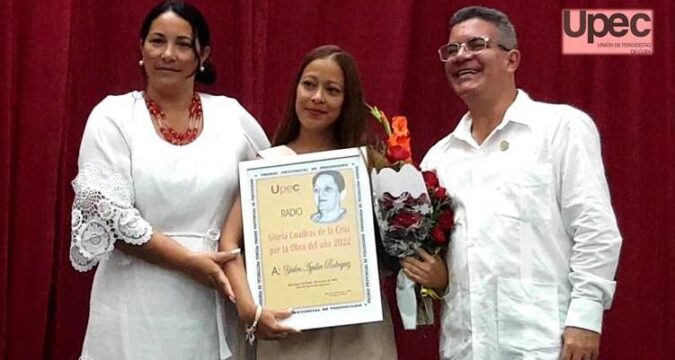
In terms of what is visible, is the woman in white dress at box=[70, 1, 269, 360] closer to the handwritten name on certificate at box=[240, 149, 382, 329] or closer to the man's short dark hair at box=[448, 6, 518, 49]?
the handwritten name on certificate at box=[240, 149, 382, 329]

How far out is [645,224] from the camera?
2.43 metres

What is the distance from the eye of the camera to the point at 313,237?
1.81 m

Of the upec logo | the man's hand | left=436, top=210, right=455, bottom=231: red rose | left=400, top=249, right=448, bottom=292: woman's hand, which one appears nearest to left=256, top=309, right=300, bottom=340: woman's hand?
left=400, top=249, right=448, bottom=292: woman's hand

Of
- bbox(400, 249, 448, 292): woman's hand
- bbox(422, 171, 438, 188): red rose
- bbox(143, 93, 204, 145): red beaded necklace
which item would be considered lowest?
bbox(400, 249, 448, 292): woman's hand

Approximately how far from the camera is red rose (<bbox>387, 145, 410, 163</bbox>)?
1813mm

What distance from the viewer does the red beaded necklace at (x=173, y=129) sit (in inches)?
72.8

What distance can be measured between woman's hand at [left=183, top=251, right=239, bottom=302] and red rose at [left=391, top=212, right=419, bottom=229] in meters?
0.33

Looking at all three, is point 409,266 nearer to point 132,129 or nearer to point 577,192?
point 577,192

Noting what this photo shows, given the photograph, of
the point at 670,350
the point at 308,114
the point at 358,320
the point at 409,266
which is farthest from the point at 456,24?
the point at 670,350

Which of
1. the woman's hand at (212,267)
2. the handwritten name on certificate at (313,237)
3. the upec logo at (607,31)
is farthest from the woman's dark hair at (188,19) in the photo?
the upec logo at (607,31)

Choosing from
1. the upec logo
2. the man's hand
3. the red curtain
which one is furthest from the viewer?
the upec logo

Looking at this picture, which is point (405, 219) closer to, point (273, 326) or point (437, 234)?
point (437, 234)

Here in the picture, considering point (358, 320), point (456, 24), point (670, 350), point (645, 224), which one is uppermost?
point (456, 24)

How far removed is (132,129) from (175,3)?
0.95 feet
